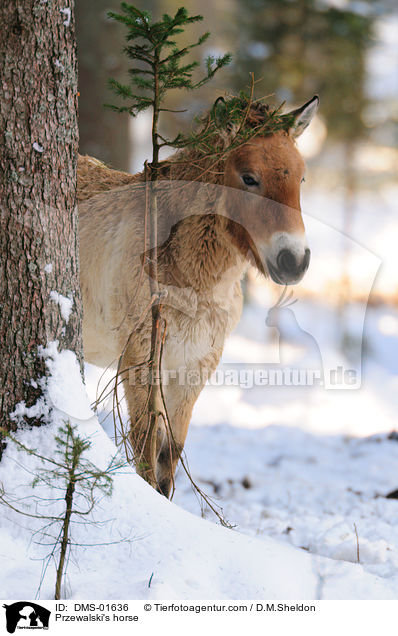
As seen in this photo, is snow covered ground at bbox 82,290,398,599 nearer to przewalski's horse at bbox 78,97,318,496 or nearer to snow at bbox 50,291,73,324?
→ przewalski's horse at bbox 78,97,318,496

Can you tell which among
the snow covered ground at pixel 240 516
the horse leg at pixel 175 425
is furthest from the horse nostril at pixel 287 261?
the horse leg at pixel 175 425

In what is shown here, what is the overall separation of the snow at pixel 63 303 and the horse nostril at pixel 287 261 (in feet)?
3.48

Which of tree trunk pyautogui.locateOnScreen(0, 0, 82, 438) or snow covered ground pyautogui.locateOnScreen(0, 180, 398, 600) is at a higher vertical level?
tree trunk pyautogui.locateOnScreen(0, 0, 82, 438)

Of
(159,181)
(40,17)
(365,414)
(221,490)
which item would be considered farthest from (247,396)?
(40,17)

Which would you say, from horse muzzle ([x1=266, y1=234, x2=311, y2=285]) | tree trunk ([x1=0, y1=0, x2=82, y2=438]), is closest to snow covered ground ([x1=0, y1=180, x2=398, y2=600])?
tree trunk ([x1=0, y1=0, x2=82, y2=438])

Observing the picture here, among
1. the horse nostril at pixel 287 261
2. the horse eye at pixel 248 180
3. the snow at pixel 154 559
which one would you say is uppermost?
the horse eye at pixel 248 180

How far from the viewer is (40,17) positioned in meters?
2.20

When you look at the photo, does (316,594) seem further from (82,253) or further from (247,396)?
(247,396)

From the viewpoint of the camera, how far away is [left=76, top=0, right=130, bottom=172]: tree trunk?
650 cm

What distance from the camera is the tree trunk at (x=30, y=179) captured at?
219cm
